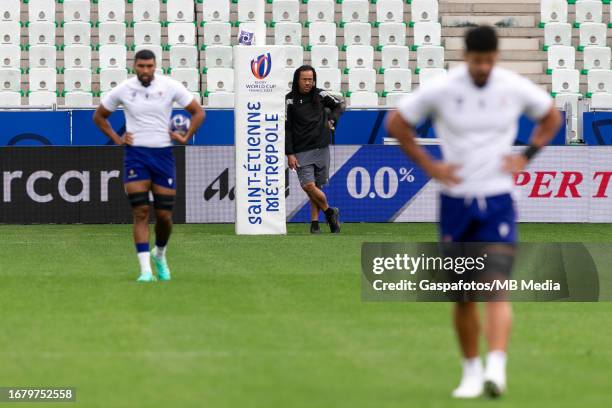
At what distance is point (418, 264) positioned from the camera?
14.8m

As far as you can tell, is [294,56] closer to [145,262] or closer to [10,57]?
[10,57]

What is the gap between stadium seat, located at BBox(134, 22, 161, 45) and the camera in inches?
1174

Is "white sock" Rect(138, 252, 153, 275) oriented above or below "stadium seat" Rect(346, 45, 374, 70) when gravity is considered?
below

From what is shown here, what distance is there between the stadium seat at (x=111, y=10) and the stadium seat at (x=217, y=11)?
5.63 feet

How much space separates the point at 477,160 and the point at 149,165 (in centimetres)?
627

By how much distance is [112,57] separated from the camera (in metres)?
29.4

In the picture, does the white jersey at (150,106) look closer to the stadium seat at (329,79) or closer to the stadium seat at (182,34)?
the stadium seat at (329,79)

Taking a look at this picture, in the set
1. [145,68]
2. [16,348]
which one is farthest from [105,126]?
[16,348]

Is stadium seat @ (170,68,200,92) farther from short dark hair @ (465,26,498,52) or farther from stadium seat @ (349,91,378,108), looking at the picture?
short dark hair @ (465,26,498,52)

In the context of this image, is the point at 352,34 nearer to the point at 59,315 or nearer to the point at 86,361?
the point at 59,315

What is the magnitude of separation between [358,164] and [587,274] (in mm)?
8773

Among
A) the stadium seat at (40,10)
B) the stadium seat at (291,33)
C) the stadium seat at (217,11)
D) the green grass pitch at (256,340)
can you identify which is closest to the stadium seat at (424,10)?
the stadium seat at (291,33)

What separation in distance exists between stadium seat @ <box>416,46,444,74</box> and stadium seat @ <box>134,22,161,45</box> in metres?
5.46

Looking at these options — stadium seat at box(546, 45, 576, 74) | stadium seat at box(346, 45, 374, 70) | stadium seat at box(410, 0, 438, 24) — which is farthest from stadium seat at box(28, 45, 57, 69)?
stadium seat at box(546, 45, 576, 74)
